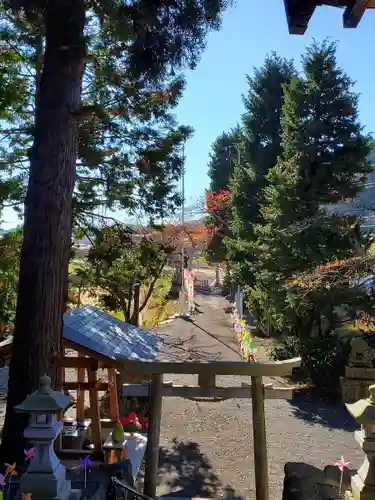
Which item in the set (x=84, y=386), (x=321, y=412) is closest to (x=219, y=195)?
(x=321, y=412)

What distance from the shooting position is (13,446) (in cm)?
543

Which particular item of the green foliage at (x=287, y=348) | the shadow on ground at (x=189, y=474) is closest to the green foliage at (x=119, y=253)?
the shadow on ground at (x=189, y=474)

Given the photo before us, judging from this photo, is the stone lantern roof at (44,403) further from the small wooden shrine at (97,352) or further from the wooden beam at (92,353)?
the wooden beam at (92,353)

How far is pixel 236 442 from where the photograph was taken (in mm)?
8398

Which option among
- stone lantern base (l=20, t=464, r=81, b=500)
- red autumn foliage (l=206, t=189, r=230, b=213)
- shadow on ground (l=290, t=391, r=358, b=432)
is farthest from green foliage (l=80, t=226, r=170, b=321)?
red autumn foliage (l=206, t=189, r=230, b=213)

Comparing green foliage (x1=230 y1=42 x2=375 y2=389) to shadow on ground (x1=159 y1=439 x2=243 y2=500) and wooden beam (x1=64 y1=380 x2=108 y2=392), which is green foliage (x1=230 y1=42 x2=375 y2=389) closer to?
shadow on ground (x1=159 y1=439 x2=243 y2=500)

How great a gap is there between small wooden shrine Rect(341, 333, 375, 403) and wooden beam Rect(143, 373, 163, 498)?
5.92 meters

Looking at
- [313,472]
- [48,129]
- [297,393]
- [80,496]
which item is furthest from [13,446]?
[297,393]

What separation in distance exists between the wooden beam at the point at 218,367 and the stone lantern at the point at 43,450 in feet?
5.38

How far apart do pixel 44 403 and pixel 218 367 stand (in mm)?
2198

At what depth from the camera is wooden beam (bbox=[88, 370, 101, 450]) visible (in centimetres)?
654

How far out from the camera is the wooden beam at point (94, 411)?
6535 millimetres

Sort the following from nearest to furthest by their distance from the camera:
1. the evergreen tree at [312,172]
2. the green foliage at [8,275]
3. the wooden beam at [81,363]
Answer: the wooden beam at [81,363]
the green foliage at [8,275]
the evergreen tree at [312,172]

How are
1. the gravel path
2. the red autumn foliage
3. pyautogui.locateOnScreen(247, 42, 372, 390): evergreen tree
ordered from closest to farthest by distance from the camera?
the gravel path, pyautogui.locateOnScreen(247, 42, 372, 390): evergreen tree, the red autumn foliage
